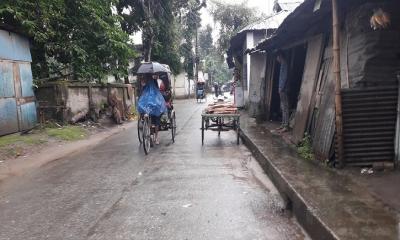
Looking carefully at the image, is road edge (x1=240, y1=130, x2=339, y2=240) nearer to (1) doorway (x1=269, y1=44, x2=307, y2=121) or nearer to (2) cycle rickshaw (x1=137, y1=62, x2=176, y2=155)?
(2) cycle rickshaw (x1=137, y1=62, x2=176, y2=155)

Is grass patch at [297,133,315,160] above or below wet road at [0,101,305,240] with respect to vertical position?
above

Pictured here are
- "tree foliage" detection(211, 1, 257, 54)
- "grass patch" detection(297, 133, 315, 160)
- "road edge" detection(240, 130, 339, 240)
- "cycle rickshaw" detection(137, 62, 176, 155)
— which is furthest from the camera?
"tree foliage" detection(211, 1, 257, 54)

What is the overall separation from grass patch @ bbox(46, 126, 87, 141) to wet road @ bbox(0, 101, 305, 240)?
3.30 meters

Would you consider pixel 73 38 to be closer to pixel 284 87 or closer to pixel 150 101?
pixel 150 101

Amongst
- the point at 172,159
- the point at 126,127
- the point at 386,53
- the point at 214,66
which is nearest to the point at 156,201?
the point at 172,159

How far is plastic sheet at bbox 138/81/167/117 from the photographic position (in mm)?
11508

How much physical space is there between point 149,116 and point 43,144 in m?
3.42

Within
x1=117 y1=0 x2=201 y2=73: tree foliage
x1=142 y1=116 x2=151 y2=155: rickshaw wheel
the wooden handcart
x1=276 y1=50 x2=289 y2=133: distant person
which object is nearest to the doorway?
x1=276 y1=50 x2=289 y2=133: distant person

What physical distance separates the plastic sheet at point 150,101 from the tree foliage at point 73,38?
598cm

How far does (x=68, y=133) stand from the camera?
47.9ft

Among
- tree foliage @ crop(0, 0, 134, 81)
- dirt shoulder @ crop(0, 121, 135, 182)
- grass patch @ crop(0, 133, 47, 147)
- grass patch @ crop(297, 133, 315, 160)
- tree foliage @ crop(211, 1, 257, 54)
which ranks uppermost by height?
tree foliage @ crop(211, 1, 257, 54)

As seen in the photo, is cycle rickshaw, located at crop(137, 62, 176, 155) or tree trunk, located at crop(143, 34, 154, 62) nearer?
cycle rickshaw, located at crop(137, 62, 176, 155)

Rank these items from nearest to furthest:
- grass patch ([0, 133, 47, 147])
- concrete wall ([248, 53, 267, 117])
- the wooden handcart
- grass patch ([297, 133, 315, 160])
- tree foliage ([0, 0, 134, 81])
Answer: grass patch ([297, 133, 315, 160]), grass patch ([0, 133, 47, 147]), the wooden handcart, tree foliage ([0, 0, 134, 81]), concrete wall ([248, 53, 267, 117])

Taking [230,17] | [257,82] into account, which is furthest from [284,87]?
[230,17]
